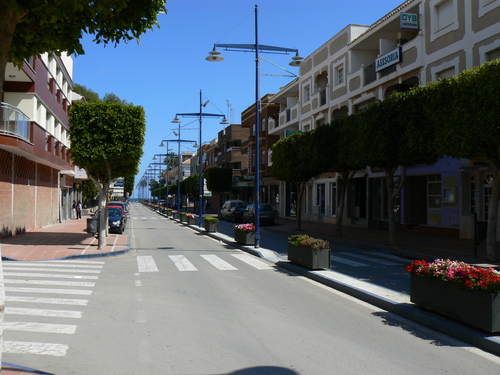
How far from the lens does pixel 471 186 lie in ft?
69.3

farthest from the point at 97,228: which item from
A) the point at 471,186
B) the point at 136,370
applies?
the point at 471,186

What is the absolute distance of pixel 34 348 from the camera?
18.9ft

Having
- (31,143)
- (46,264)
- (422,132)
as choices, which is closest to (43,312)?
(46,264)

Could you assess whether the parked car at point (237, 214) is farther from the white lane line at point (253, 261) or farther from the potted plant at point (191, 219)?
the white lane line at point (253, 261)

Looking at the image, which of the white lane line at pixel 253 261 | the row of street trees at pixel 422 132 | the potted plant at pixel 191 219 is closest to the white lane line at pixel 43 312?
the white lane line at pixel 253 261

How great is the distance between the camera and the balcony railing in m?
17.9

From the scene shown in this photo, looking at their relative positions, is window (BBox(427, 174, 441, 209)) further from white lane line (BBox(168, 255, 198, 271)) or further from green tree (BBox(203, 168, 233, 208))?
green tree (BBox(203, 168, 233, 208))

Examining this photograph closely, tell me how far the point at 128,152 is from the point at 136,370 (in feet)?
50.1

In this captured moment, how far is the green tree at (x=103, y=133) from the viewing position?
18.9 meters

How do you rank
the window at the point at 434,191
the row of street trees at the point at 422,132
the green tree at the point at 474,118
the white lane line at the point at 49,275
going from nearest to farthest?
the white lane line at the point at 49,275, the green tree at the point at 474,118, the row of street trees at the point at 422,132, the window at the point at 434,191

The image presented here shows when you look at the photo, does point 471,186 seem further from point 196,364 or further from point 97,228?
point 196,364

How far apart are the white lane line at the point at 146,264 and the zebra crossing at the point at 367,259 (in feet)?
16.8

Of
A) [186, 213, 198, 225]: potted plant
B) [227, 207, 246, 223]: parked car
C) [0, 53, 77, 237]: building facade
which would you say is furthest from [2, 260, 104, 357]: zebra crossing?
[227, 207, 246, 223]: parked car

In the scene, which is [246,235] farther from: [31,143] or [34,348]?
[34,348]
